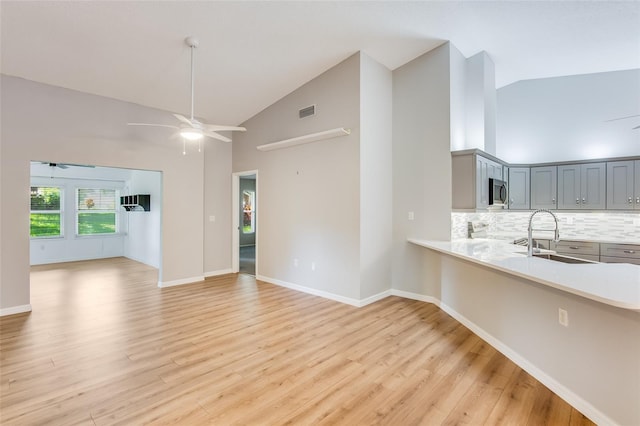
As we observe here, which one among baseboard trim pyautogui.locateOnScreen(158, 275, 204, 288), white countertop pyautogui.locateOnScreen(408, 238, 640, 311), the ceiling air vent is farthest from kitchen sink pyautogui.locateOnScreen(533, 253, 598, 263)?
baseboard trim pyautogui.locateOnScreen(158, 275, 204, 288)

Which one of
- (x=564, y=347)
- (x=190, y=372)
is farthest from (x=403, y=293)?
(x=190, y=372)

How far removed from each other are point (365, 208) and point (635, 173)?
14.4 feet

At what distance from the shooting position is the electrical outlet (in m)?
2.24

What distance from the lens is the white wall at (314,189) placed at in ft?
14.4

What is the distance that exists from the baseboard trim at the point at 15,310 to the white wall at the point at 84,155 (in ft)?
0.13

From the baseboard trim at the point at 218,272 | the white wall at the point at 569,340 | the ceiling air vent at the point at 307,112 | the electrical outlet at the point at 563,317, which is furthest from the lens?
the baseboard trim at the point at 218,272

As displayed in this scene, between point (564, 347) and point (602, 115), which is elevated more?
point (602, 115)

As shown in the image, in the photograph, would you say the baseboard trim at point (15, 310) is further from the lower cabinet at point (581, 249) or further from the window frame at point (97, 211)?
the lower cabinet at point (581, 249)

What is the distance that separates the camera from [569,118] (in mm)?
5406

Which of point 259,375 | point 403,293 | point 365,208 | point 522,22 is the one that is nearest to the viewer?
point 259,375

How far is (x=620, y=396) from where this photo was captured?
1845mm

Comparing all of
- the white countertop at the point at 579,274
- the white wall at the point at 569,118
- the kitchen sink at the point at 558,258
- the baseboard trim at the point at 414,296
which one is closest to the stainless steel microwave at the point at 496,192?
the white countertop at the point at 579,274

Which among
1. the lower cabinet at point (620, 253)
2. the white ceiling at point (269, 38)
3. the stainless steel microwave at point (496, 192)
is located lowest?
the lower cabinet at point (620, 253)

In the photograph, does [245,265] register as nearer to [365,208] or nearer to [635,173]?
[365,208]
